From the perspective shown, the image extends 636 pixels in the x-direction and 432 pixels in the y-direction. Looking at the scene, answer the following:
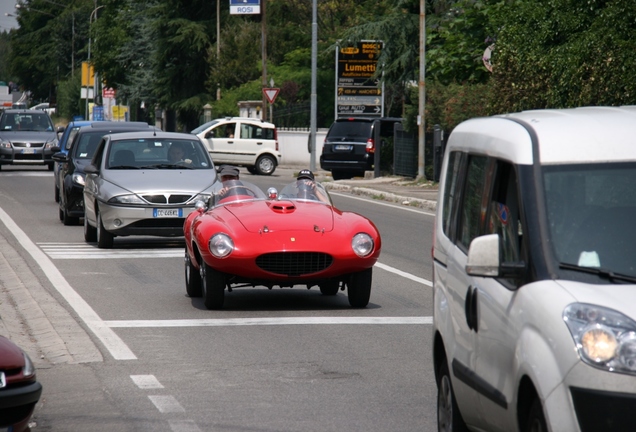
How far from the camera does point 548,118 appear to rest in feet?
19.0

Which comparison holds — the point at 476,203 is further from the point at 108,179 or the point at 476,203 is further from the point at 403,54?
the point at 403,54

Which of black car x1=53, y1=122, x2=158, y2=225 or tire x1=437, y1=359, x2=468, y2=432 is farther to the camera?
black car x1=53, y1=122, x2=158, y2=225

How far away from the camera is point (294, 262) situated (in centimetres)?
1162

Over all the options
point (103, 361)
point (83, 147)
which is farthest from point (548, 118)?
point (83, 147)

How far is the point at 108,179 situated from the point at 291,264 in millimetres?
7303

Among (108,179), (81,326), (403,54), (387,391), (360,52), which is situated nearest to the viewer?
(387,391)

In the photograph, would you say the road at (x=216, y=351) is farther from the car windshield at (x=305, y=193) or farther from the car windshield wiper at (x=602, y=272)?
the car windshield wiper at (x=602, y=272)

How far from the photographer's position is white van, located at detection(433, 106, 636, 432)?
4469 mm

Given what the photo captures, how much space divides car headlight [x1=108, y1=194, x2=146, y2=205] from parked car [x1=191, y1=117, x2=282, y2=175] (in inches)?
1137

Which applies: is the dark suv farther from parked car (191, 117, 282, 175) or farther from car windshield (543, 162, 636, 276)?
car windshield (543, 162, 636, 276)

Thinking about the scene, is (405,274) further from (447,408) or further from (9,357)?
(9,357)

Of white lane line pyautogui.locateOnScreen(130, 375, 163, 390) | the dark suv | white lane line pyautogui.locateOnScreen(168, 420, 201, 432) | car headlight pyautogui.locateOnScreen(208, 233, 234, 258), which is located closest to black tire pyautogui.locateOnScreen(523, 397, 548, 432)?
white lane line pyautogui.locateOnScreen(168, 420, 201, 432)

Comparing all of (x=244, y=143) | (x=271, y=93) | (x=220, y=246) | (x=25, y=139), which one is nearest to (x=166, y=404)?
(x=220, y=246)

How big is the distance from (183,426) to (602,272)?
9.73 feet
